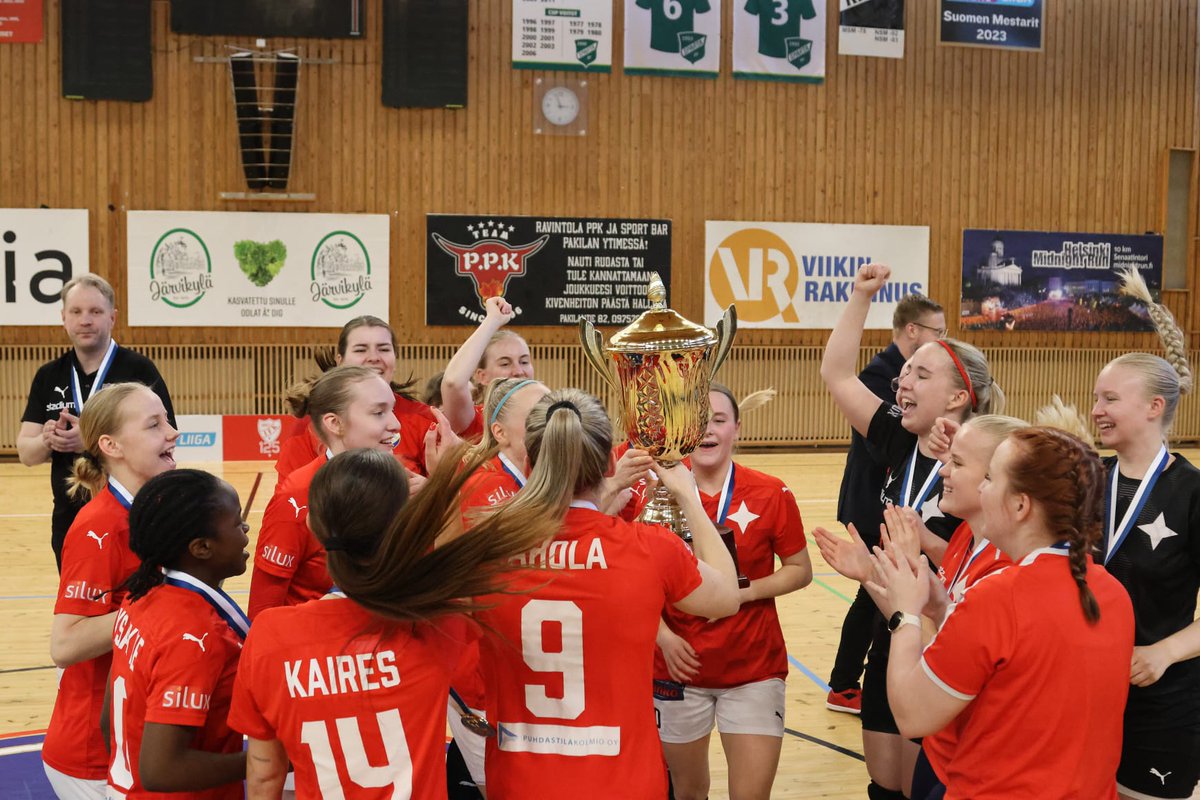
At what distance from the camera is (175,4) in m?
12.5

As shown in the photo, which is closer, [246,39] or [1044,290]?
[246,39]

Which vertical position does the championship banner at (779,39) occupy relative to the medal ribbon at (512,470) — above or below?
above

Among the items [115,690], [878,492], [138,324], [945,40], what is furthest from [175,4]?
[115,690]

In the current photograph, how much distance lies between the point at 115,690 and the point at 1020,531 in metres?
2.01

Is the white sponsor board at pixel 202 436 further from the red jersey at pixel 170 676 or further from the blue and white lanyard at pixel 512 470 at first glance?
the red jersey at pixel 170 676

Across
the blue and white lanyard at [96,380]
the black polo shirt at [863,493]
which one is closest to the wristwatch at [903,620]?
the black polo shirt at [863,493]

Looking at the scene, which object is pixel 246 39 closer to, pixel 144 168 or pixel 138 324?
pixel 144 168

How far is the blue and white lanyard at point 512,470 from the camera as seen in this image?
12.2ft

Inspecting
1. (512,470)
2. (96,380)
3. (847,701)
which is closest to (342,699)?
(512,470)

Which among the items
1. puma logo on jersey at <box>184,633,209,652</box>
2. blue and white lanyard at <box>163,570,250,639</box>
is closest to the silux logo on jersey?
blue and white lanyard at <box>163,570,250,639</box>

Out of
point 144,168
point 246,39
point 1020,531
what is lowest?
point 1020,531

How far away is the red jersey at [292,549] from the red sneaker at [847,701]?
3158 mm

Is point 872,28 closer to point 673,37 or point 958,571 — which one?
point 673,37

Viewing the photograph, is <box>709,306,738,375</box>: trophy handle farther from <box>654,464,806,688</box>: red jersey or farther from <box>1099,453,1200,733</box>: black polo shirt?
Result: <box>1099,453,1200,733</box>: black polo shirt
